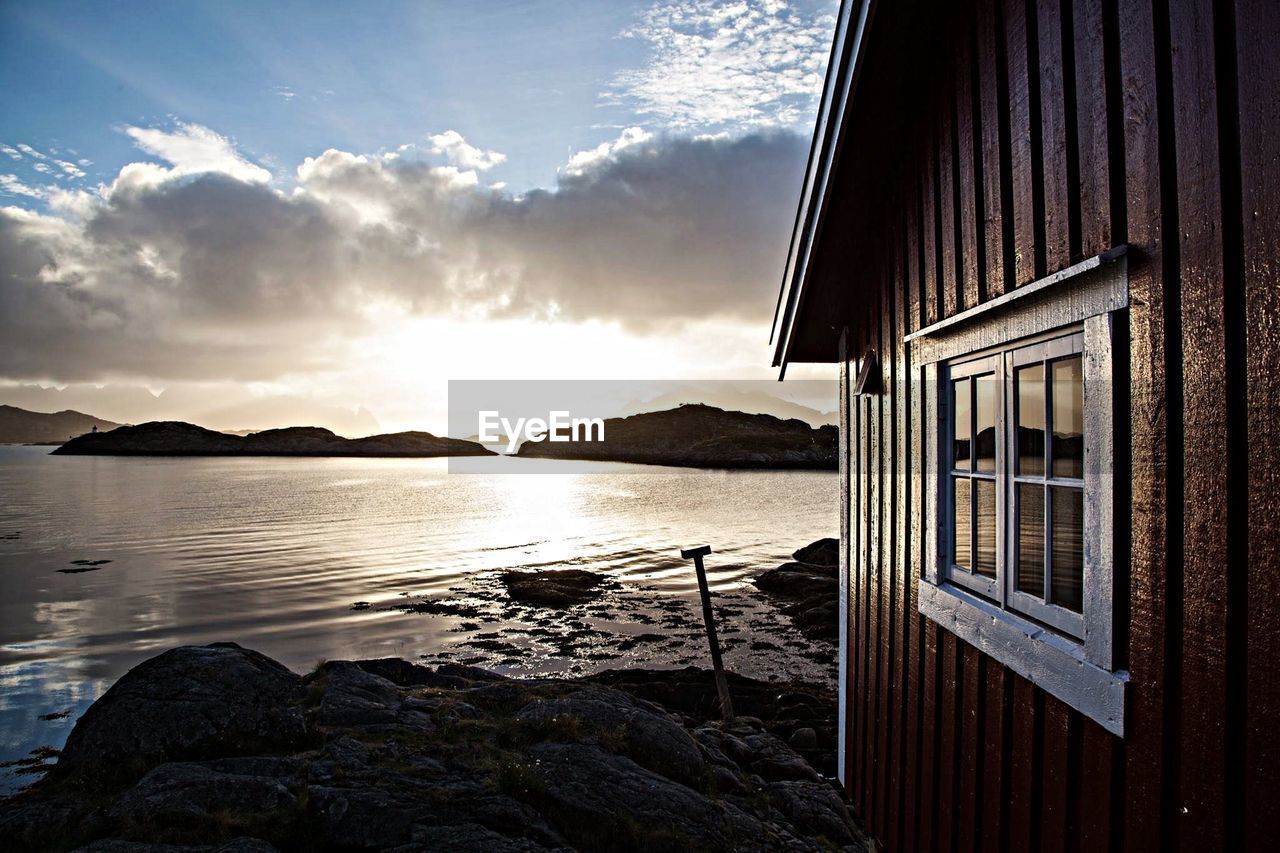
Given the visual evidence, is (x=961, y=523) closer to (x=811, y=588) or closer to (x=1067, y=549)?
(x=1067, y=549)

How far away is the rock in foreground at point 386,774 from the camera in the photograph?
4.90 metres

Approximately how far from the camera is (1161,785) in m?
2.45

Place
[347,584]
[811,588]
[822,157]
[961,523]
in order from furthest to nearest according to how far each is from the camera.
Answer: [347,584] → [811,588] → [822,157] → [961,523]

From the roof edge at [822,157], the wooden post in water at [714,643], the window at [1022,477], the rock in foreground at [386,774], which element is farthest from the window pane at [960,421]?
the wooden post in water at [714,643]

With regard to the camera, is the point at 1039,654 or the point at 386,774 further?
the point at 386,774

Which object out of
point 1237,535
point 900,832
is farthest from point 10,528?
point 1237,535

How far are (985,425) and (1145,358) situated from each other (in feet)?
4.95

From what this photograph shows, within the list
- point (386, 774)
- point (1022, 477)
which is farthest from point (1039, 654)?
point (386, 774)

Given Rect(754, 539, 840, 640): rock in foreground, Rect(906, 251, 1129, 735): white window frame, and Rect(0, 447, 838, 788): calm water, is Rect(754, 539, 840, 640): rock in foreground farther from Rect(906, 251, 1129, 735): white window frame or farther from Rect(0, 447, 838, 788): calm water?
Rect(906, 251, 1129, 735): white window frame

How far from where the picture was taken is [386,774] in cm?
555

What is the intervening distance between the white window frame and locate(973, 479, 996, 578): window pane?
0.42ft

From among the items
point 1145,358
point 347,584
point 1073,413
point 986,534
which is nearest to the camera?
point 1145,358

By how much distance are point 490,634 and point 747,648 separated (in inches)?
202

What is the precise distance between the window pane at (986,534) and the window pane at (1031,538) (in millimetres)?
297
